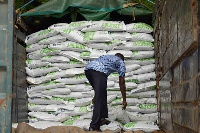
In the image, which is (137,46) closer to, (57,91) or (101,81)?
(101,81)

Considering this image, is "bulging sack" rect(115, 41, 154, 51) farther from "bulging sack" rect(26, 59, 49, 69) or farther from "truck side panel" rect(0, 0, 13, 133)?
"truck side panel" rect(0, 0, 13, 133)

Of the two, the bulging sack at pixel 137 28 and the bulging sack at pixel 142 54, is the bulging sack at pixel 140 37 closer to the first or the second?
the bulging sack at pixel 137 28

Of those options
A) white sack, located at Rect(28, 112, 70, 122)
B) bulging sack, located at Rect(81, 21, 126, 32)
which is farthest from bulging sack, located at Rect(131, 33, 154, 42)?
Answer: white sack, located at Rect(28, 112, 70, 122)

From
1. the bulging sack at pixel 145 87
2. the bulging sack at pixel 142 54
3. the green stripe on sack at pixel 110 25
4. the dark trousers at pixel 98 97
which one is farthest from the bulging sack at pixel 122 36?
the dark trousers at pixel 98 97

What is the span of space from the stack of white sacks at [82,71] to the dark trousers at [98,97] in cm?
58

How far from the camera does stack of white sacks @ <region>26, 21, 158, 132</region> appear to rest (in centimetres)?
543

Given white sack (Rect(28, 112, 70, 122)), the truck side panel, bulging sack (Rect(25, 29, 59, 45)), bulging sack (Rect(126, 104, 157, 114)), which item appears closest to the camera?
the truck side panel

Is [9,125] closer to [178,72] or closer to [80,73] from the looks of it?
[178,72]

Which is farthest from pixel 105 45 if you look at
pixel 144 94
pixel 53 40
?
pixel 144 94

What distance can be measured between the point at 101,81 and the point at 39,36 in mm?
1566

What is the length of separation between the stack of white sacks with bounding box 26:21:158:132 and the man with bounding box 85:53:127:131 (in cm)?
53

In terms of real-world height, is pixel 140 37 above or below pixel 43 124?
above

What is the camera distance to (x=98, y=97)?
471 centimetres

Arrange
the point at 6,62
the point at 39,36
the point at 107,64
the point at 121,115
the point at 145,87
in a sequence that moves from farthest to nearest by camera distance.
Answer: the point at 39,36, the point at 145,87, the point at 121,115, the point at 107,64, the point at 6,62
